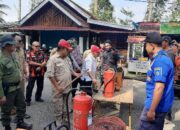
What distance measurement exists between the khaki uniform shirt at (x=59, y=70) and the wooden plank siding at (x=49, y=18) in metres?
15.7

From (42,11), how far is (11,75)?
17.1 meters

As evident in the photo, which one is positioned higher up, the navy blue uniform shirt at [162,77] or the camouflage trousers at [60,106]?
the navy blue uniform shirt at [162,77]

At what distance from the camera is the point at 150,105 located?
3.68 meters

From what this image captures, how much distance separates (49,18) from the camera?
70.5 ft

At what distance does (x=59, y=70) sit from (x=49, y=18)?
16816mm

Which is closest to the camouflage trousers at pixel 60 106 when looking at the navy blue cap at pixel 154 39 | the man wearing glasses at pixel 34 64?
the navy blue cap at pixel 154 39

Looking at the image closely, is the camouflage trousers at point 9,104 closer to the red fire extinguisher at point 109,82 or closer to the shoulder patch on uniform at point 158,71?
the red fire extinguisher at point 109,82

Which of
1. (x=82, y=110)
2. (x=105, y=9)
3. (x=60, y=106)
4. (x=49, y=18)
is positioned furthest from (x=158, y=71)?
(x=105, y=9)

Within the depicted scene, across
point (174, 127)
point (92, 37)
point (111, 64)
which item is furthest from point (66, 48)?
point (92, 37)

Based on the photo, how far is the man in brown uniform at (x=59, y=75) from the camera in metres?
5.09

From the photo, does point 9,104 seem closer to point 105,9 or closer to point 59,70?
point 59,70

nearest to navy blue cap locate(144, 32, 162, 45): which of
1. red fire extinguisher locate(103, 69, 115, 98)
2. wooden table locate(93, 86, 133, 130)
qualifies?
red fire extinguisher locate(103, 69, 115, 98)

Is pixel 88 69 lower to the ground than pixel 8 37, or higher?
lower

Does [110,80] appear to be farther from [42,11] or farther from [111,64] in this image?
[42,11]
